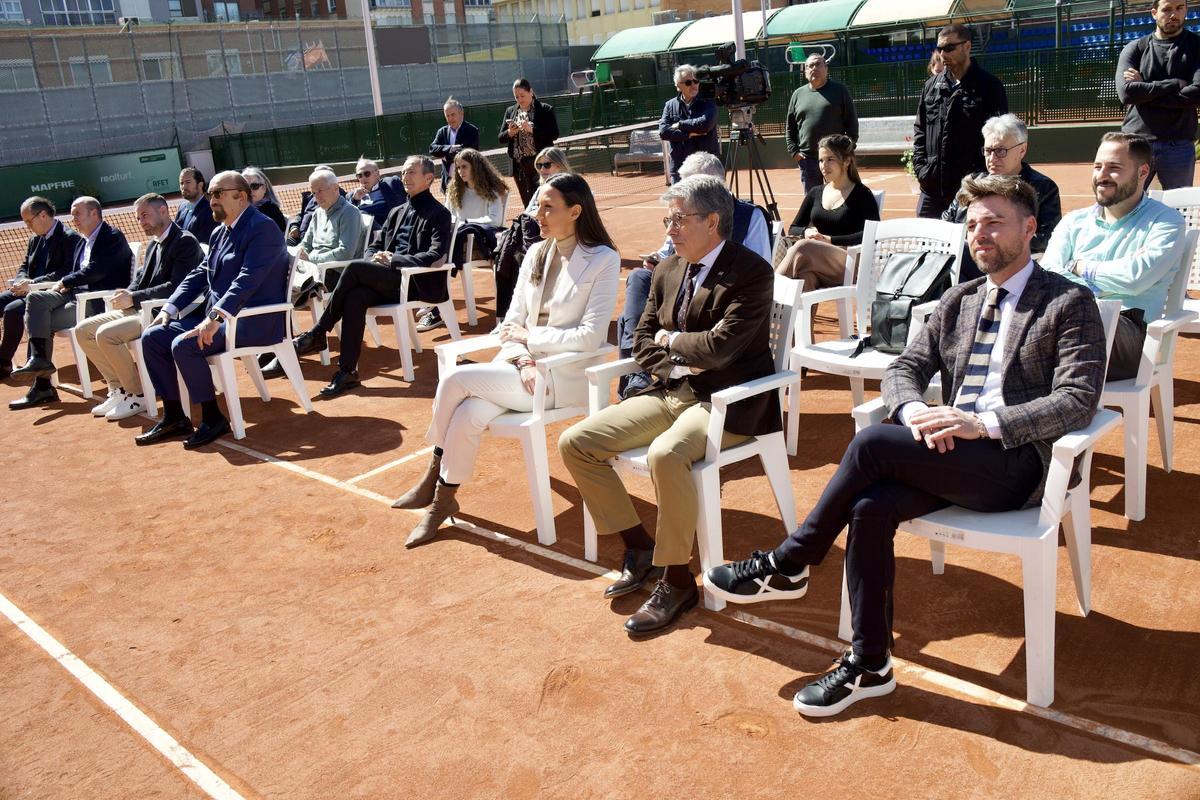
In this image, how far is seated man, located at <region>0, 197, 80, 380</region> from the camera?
8539 mm

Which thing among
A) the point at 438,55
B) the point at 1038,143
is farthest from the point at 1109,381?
the point at 438,55

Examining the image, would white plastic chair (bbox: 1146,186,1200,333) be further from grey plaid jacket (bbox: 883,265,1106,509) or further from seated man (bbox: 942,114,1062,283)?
grey plaid jacket (bbox: 883,265,1106,509)

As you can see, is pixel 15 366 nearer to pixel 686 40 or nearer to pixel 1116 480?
pixel 1116 480

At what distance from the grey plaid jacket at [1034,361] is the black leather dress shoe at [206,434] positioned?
4774 mm

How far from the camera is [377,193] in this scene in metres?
9.30

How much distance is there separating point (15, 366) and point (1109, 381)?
917cm

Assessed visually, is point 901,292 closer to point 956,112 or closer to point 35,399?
point 956,112

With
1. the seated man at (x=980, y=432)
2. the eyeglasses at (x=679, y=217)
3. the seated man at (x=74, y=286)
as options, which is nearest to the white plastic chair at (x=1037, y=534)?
the seated man at (x=980, y=432)

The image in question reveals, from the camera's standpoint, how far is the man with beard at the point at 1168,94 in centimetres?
643

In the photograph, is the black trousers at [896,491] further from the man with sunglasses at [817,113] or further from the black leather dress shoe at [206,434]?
the man with sunglasses at [817,113]

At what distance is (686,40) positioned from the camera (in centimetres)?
3481

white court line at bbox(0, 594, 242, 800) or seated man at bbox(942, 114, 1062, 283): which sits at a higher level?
seated man at bbox(942, 114, 1062, 283)

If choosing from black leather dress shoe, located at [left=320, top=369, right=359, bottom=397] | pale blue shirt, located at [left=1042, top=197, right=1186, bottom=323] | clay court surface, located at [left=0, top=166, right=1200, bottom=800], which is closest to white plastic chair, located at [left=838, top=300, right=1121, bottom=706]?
clay court surface, located at [left=0, top=166, right=1200, bottom=800]

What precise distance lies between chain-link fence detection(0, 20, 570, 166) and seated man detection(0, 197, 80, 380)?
72.8 ft
